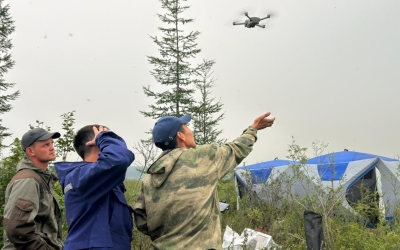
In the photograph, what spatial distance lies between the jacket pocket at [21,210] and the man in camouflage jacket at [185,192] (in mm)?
864

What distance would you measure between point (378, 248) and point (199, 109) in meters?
15.5

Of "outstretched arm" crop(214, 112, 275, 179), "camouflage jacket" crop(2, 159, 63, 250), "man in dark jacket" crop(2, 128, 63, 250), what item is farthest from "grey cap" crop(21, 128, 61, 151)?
"outstretched arm" crop(214, 112, 275, 179)

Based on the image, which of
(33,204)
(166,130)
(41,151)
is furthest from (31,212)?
(166,130)

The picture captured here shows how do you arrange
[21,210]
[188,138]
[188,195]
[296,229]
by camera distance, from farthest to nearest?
1. [296,229]
2. [21,210]
3. [188,138]
4. [188,195]

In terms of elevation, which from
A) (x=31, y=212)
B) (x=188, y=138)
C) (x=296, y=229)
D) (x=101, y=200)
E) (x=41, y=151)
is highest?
(x=188, y=138)

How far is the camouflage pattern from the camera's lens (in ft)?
8.56

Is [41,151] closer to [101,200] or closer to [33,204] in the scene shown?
[33,204]

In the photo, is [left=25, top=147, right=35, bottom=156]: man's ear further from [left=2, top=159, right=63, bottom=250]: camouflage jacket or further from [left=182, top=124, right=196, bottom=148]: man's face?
[left=182, top=124, right=196, bottom=148]: man's face

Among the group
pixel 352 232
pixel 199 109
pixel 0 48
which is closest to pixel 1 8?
pixel 0 48

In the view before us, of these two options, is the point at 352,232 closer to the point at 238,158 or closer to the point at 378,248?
the point at 378,248

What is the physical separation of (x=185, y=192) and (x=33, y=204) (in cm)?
128

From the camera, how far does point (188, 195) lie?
2.62m

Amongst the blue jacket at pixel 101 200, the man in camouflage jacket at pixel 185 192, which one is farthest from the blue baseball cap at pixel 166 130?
the blue jacket at pixel 101 200

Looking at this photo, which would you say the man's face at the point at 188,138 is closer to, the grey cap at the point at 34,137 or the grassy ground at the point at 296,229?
the grey cap at the point at 34,137
